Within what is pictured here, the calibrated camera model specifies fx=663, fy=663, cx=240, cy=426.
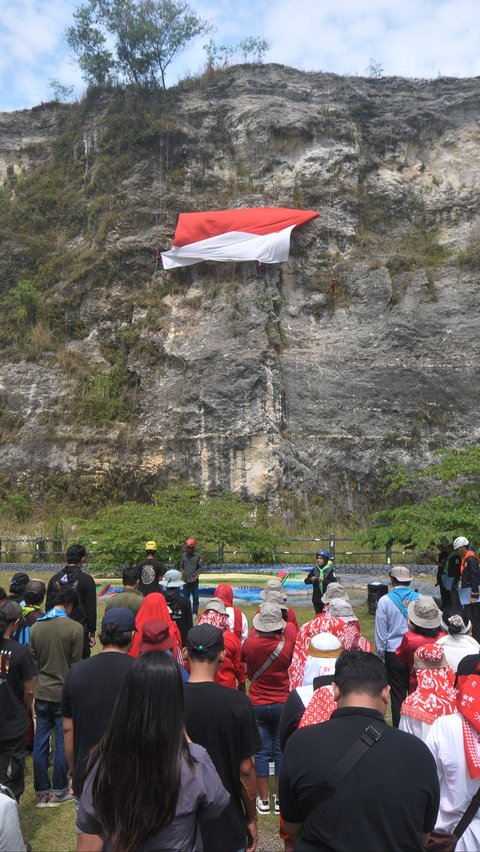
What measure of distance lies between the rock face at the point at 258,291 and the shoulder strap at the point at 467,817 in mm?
20515

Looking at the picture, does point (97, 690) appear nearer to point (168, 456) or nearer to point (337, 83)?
point (168, 456)

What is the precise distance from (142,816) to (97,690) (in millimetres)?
1710

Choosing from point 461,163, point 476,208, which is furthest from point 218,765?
point 461,163

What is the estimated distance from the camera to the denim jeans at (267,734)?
5.20 meters

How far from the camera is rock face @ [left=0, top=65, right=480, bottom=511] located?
24.8m

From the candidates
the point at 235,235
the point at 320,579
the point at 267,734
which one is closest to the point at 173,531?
the point at 320,579

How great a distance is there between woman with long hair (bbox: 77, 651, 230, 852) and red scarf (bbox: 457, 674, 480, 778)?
1500 mm

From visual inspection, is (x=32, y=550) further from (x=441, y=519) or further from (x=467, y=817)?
(x=467, y=817)

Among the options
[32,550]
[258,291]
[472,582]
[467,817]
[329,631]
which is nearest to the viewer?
[467,817]

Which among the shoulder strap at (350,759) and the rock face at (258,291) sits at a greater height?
the rock face at (258,291)

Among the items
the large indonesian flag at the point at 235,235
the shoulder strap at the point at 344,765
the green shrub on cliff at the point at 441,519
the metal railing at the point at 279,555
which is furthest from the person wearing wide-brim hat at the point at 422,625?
the large indonesian flag at the point at 235,235

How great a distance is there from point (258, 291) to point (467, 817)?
25.4 metres

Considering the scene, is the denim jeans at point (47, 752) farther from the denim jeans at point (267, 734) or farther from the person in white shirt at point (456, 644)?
the person in white shirt at point (456, 644)

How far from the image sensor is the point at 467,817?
3352 mm
